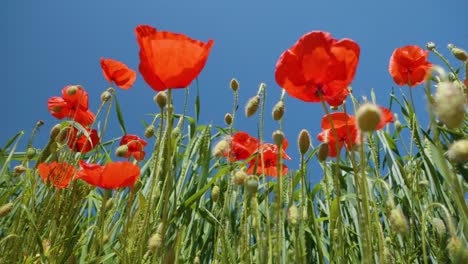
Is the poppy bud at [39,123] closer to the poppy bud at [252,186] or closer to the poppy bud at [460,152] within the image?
the poppy bud at [252,186]

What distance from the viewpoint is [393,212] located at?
812 mm

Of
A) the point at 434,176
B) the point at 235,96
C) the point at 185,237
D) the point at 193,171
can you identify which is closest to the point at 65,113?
the point at 193,171

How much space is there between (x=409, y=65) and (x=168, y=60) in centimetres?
150

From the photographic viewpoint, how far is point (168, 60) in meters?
1.03

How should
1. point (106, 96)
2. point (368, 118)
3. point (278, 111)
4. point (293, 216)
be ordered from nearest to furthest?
point (368, 118), point (293, 216), point (278, 111), point (106, 96)

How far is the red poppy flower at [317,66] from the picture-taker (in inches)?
→ 43.2

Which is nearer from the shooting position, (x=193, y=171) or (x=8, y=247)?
(x=8, y=247)

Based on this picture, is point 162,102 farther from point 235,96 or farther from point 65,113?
point 65,113

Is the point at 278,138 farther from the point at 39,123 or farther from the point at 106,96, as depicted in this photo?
the point at 39,123

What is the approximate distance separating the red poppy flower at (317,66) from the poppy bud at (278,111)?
0.05 meters

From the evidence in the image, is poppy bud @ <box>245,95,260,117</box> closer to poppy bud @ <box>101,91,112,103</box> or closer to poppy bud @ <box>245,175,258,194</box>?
poppy bud @ <box>245,175,258,194</box>

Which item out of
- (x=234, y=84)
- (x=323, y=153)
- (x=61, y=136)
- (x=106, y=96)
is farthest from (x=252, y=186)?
(x=61, y=136)

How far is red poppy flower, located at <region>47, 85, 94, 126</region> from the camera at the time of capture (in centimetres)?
221

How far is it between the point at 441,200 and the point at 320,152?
3.35 ft
